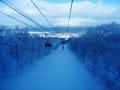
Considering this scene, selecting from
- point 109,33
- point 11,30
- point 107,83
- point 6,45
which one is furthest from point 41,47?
point 107,83

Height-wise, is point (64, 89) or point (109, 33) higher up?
point (109, 33)

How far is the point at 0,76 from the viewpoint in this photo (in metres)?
19.1

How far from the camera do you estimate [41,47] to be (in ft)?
129

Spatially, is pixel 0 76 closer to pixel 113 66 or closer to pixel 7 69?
pixel 7 69

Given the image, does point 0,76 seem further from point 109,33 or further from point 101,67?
point 109,33

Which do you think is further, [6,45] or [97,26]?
[97,26]

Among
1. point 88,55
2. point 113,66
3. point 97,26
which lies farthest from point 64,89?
point 97,26

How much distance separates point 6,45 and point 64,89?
1317cm

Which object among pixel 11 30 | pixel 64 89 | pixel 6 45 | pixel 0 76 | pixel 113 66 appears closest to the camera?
pixel 64 89

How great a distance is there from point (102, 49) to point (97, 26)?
13680mm

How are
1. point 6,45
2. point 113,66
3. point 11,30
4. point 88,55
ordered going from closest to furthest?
1. point 113,66
2. point 6,45
3. point 88,55
4. point 11,30

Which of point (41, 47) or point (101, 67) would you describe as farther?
point (41, 47)

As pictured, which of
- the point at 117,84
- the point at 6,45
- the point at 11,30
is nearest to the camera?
the point at 117,84

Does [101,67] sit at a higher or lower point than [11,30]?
lower
